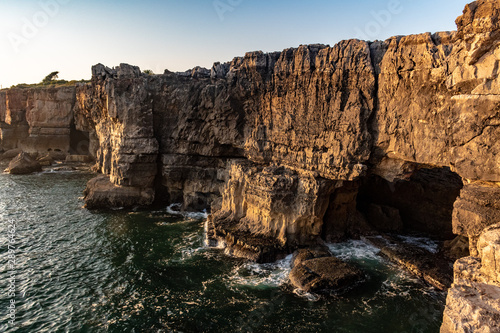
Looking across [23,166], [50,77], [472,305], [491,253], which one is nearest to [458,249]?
[491,253]

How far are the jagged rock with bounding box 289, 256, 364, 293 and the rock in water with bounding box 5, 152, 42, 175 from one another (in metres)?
47.7

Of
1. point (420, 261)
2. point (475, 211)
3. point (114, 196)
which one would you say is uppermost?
point (475, 211)

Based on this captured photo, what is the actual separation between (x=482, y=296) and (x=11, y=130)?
7868cm

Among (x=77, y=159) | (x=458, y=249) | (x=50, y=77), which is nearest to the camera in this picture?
(x=458, y=249)

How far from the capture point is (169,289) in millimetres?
18969

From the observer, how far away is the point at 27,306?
17422 millimetres

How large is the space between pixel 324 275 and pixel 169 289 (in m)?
9.31

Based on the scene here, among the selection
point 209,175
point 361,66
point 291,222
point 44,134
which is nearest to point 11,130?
point 44,134

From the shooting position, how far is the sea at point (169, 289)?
1597cm

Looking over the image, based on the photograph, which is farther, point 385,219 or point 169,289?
point 385,219

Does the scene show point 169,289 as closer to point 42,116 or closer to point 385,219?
point 385,219

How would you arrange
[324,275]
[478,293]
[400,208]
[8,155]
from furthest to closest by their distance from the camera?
[8,155], [400,208], [324,275], [478,293]

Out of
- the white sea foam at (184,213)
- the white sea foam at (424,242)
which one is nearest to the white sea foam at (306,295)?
the white sea foam at (424,242)

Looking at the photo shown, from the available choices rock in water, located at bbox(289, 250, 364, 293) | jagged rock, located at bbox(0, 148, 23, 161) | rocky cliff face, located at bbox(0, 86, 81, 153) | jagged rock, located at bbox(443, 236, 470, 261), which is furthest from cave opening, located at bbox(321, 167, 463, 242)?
jagged rock, located at bbox(0, 148, 23, 161)
